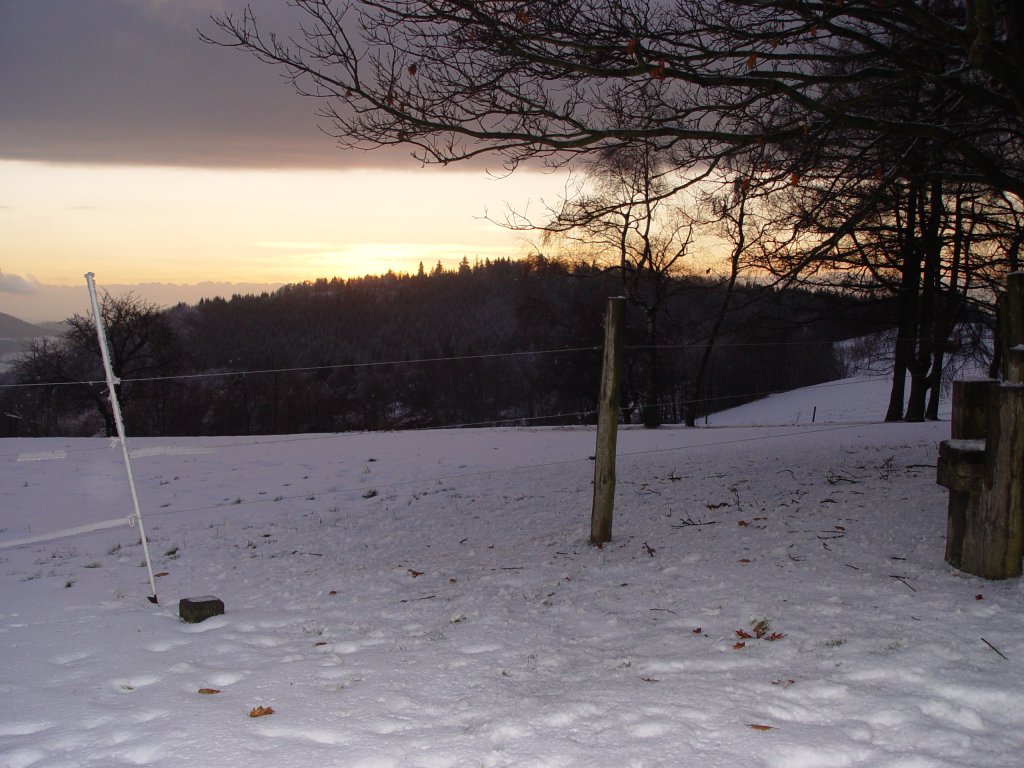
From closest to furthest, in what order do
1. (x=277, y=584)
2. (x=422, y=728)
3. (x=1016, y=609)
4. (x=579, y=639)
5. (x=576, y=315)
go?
(x=422, y=728) → (x=1016, y=609) → (x=579, y=639) → (x=277, y=584) → (x=576, y=315)

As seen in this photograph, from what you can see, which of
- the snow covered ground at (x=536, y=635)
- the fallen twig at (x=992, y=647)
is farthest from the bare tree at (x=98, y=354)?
the fallen twig at (x=992, y=647)

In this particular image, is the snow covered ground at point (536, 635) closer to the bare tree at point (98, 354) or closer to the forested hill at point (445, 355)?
the forested hill at point (445, 355)

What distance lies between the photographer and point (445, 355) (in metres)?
72.1

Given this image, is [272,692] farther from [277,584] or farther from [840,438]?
[840,438]

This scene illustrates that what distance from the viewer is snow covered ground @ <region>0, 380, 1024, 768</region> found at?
2.93 metres

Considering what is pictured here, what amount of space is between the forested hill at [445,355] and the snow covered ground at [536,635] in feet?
6.54

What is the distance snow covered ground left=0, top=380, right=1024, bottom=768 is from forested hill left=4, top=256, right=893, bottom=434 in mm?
1992

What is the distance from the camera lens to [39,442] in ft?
58.4

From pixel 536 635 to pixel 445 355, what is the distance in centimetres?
6817

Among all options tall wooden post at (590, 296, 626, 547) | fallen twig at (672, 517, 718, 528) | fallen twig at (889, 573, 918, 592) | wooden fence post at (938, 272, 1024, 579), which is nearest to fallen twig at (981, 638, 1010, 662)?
fallen twig at (889, 573, 918, 592)

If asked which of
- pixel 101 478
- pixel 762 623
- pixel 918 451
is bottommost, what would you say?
pixel 101 478

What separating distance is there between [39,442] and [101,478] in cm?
653

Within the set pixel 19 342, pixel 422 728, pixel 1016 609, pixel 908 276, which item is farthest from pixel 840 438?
pixel 19 342

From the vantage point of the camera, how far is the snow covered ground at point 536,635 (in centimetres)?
293
